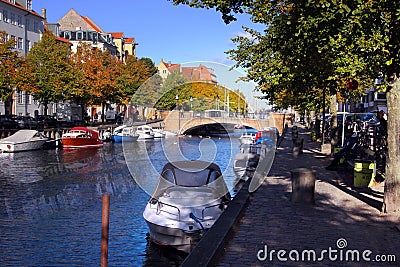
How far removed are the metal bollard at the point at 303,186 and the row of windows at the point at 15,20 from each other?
59963 millimetres

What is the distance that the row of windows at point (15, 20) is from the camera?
216ft

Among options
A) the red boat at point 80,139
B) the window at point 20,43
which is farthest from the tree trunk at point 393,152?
the window at point 20,43

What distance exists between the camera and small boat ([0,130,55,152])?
4344 cm

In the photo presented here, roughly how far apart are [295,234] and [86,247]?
6819 millimetres

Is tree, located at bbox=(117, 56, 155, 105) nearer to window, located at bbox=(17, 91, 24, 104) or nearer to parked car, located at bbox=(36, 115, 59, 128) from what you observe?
window, located at bbox=(17, 91, 24, 104)

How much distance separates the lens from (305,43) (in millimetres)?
13383

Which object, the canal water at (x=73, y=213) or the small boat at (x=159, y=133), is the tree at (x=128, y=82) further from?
the canal water at (x=73, y=213)

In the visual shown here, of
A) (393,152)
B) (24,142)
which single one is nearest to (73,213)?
(393,152)

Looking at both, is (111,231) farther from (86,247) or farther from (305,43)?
(305,43)

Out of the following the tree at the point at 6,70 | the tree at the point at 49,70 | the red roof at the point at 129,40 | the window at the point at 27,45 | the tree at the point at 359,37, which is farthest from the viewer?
the red roof at the point at 129,40

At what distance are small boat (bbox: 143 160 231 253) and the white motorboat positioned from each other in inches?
1926

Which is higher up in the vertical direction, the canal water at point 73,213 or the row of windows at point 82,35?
the row of windows at point 82,35

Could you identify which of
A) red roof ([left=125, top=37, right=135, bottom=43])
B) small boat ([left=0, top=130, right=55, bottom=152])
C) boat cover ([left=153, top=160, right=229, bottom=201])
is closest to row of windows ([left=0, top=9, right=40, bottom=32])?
small boat ([left=0, top=130, right=55, bottom=152])

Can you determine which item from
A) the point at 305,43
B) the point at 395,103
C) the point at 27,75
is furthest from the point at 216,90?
the point at 27,75
